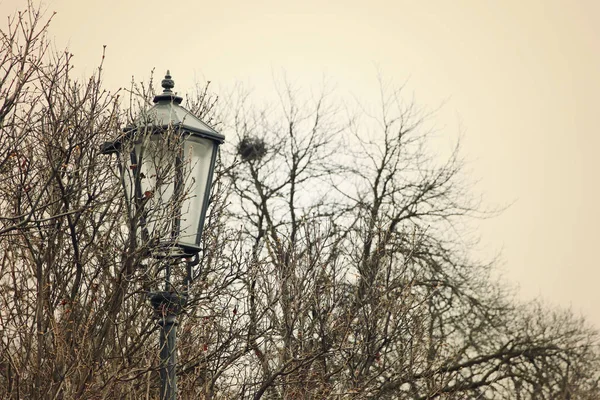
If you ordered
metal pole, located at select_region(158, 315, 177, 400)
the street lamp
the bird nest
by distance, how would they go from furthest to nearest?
1. the bird nest
2. the street lamp
3. metal pole, located at select_region(158, 315, 177, 400)

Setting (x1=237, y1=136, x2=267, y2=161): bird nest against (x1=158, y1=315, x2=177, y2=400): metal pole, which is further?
(x1=237, y1=136, x2=267, y2=161): bird nest

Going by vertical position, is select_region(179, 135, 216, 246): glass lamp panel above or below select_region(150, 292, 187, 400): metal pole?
above

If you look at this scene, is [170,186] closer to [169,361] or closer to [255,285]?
[169,361]

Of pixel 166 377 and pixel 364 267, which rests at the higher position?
pixel 364 267

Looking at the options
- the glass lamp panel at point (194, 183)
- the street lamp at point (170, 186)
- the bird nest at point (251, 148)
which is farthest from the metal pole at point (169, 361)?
the bird nest at point (251, 148)

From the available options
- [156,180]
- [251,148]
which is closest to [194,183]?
[156,180]

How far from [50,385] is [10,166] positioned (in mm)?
2200

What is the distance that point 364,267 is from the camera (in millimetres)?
15125

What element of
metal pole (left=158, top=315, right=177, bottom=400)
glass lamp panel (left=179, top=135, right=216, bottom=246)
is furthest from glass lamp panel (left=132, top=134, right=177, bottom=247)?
metal pole (left=158, top=315, right=177, bottom=400)

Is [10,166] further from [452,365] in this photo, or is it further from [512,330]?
[512,330]

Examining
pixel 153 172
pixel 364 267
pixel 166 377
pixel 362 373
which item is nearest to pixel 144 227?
pixel 153 172

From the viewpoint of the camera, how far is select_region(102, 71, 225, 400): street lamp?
7.66m

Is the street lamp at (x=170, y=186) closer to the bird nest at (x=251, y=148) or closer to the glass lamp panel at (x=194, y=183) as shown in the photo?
the glass lamp panel at (x=194, y=183)

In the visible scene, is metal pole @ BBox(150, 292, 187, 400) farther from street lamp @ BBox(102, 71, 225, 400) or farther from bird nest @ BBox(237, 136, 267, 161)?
bird nest @ BBox(237, 136, 267, 161)
